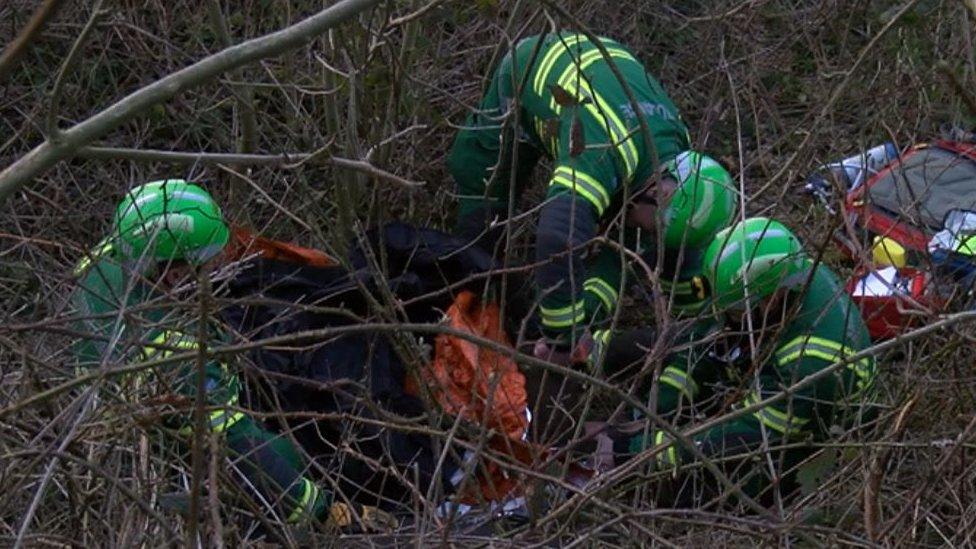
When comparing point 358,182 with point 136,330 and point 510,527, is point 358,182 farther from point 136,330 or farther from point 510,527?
point 136,330

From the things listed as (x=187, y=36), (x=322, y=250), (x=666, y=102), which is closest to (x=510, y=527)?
(x=322, y=250)

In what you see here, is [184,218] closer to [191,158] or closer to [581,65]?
[581,65]

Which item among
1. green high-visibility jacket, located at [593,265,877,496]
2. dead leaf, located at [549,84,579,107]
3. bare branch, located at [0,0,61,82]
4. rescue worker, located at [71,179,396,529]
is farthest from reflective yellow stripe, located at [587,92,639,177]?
bare branch, located at [0,0,61,82]

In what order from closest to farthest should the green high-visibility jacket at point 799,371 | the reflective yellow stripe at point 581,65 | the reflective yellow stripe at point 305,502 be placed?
the reflective yellow stripe at point 305,502 → the green high-visibility jacket at point 799,371 → the reflective yellow stripe at point 581,65

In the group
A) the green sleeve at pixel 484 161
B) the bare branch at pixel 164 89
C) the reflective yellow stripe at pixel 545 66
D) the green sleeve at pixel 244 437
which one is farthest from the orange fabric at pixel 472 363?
the bare branch at pixel 164 89

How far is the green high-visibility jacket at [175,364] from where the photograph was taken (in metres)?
3.14

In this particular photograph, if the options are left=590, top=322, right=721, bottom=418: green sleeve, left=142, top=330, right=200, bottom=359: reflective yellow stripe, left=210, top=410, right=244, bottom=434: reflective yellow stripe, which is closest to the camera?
left=142, top=330, right=200, bottom=359: reflective yellow stripe

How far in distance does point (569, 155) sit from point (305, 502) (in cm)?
157

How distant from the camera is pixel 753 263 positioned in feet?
14.9

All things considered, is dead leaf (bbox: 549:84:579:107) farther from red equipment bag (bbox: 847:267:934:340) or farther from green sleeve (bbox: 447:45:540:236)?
green sleeve (bbox: 447:45:540:236)

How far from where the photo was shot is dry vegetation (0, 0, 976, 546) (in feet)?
10.3

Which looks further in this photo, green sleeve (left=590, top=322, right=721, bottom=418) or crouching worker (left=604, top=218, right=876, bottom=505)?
green sleeve (left=590, top=322, right=721, bottom=418)

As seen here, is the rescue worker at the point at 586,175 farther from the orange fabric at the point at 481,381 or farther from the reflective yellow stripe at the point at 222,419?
the reflective yellow stripe at the point at 222,419

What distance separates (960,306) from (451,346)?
4.79ft
